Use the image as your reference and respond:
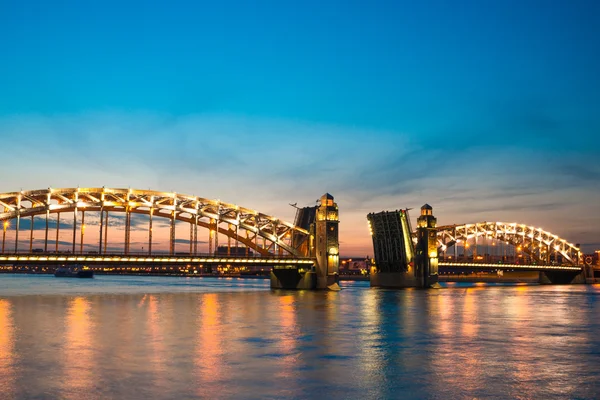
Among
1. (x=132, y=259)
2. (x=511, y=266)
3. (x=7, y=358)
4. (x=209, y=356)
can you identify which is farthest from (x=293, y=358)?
(x=511, y=266)

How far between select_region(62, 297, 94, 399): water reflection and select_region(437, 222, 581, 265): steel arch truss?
99.2 meters

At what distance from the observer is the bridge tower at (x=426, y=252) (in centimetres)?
11281

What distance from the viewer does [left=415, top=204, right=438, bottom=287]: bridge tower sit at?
112812 mm

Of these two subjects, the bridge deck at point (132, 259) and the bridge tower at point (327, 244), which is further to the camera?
the bridge tower at point (327, 244)

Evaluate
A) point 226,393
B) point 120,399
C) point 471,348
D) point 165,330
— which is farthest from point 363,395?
point 165,330

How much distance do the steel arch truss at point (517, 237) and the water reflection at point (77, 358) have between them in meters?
99.2

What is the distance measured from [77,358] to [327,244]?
74.3 meters

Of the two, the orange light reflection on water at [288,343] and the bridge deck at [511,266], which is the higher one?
the bridge deck at [511,266]

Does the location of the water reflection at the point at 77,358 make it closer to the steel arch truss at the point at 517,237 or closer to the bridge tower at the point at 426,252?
the bridge tower at the point at 426,252

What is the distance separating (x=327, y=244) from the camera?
97.2 metres

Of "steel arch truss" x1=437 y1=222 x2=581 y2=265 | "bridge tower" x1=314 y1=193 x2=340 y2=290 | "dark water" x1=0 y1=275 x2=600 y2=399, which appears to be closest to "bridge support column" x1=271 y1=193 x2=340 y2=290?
"bridge tower" x1=314 y1=193 x2=340 y2=290

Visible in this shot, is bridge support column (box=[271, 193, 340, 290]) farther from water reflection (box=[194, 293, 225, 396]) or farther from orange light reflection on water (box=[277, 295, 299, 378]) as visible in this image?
water reflection (box=[194, 293, 225, 396])

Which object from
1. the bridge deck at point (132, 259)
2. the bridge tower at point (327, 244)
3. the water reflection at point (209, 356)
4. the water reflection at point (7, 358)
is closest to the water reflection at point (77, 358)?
the water reflection at point (7, 358)

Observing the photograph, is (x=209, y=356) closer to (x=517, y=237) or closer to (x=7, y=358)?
(x=7, y=358)
